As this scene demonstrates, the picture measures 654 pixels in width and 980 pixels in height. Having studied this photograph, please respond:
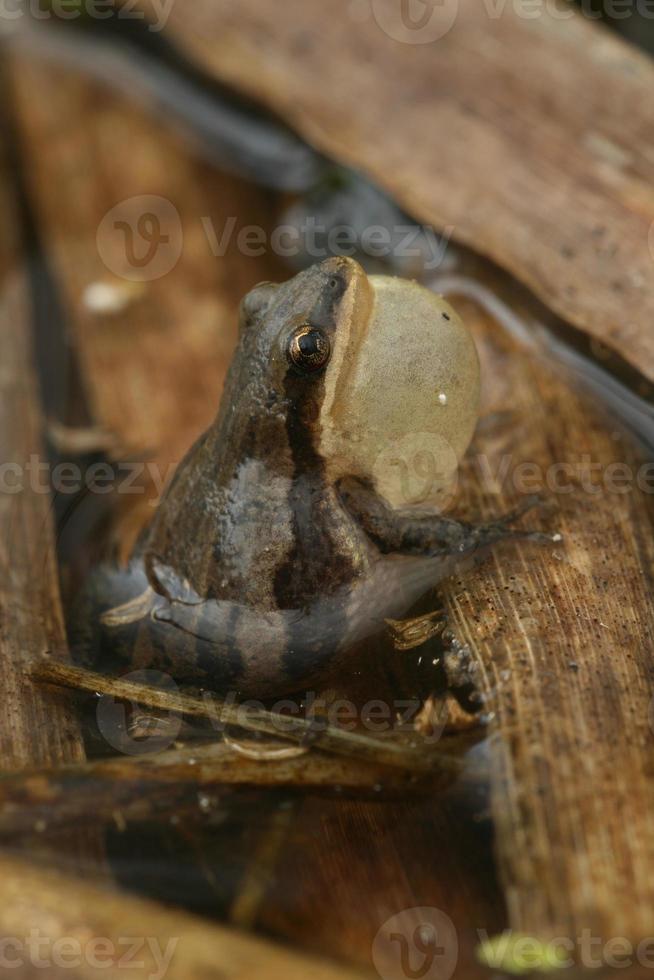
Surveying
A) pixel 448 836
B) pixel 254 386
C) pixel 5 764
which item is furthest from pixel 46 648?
pixel 448 836

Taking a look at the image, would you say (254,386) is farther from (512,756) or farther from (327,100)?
(327,100)

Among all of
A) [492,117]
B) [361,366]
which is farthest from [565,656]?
[492,117]

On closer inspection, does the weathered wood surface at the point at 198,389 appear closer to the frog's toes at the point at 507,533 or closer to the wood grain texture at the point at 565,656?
the wood grain texture at the point at 565,656

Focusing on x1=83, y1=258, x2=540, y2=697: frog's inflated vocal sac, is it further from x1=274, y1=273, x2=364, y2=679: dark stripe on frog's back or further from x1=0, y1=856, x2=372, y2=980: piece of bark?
x1=0, y1=856, x2=372, y2=980: piece of bark

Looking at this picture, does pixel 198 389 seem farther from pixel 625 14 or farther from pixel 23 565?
pixel 625 14

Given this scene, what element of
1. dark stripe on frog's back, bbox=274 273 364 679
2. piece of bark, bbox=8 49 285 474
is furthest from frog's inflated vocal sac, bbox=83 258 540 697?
piece of bark, bbox=8 49 285 474
